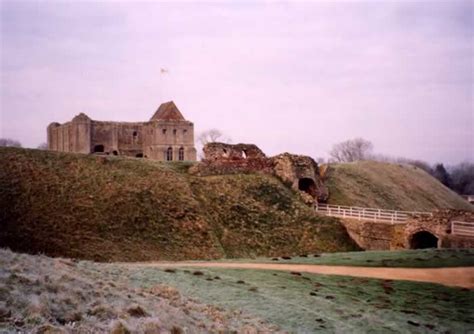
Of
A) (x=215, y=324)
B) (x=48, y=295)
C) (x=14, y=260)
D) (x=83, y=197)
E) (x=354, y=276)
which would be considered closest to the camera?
(x=48, y=295)

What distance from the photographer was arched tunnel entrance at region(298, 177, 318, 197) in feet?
125

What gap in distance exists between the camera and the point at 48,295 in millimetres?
8055

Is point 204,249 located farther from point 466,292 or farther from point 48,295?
point 48,295

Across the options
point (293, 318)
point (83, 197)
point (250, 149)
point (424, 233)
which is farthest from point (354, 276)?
point (250, 149)

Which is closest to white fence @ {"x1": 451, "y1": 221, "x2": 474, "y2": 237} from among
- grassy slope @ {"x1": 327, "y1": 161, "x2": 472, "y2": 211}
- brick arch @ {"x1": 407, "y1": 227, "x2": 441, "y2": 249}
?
brick arch @ {"x1": 407, "y1": 227, "x2": 441, "y2": 249}

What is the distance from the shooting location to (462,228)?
25.5 meters

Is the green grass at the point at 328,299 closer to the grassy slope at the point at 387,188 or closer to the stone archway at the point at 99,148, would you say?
the grassy slope at the point at 387,188

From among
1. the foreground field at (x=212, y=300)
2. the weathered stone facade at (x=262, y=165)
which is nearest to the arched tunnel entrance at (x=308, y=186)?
the weathered stone facade at (x=262, y=165)

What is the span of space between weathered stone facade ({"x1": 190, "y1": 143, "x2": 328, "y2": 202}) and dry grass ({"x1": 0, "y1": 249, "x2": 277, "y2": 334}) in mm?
23915

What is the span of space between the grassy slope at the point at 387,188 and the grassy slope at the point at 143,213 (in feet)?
27.8

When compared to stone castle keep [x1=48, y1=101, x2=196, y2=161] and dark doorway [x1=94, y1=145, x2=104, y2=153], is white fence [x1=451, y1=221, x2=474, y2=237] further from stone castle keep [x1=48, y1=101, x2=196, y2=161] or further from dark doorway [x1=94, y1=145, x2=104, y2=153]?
dark doorway [x1=94, y1=145, x2=104, y2=153]

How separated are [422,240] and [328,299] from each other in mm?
17577

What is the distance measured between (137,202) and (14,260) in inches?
721

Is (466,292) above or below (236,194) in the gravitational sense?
below
